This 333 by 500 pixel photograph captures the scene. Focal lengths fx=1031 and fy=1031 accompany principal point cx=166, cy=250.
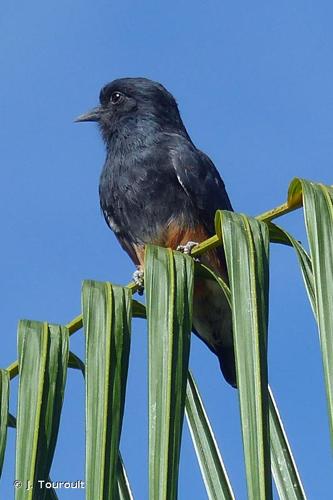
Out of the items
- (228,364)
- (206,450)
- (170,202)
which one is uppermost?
(170,202)

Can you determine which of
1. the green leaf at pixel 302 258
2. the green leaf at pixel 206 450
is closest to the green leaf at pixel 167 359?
the green leaf at pixel 302 258

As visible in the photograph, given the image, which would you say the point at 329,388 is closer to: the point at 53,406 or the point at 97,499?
the point at 97,499

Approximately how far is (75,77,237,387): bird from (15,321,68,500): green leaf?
123 inches

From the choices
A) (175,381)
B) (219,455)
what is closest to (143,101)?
(219,455)

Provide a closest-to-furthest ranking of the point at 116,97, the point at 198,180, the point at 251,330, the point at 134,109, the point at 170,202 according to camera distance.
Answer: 1. the point at 251,330
2. the point at 170,202
3. the point at 198,180
4. the point at 134,109
5. the point at 116,97

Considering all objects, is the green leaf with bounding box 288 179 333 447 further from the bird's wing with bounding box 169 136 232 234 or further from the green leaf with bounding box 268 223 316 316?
the bird's wing with bounding box 169 136 232 234

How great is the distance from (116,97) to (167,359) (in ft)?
18.1

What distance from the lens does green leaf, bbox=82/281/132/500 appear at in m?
2.28

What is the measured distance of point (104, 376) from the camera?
2.50 metres

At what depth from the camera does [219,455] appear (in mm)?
3062

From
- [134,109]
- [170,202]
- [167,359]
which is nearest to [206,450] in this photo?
[167,359]

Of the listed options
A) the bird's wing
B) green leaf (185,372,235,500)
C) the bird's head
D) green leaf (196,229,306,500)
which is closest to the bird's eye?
the bird's head

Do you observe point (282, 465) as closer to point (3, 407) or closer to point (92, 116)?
point (3, 407)

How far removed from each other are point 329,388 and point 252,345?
0.85 feet
